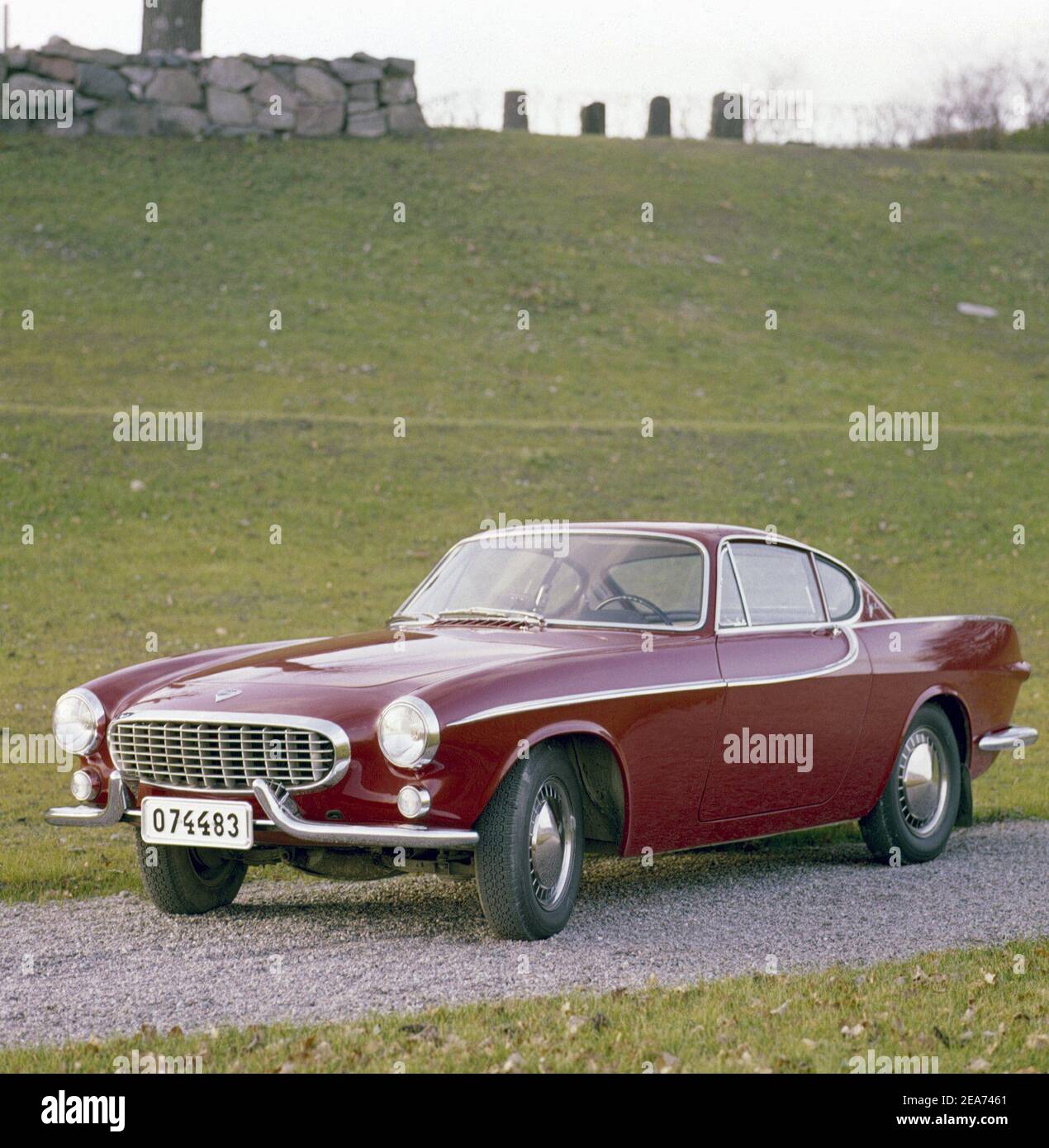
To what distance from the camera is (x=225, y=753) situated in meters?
6.11

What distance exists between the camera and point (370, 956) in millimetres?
5969

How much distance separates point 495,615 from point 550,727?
1169 millimetres

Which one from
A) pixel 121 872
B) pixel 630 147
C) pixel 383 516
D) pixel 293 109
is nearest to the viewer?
pixel 121 872

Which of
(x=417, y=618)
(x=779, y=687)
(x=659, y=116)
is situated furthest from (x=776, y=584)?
(x=659, y=116)

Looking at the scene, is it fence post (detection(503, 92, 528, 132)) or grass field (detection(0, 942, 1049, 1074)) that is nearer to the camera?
grass field (detection(0, 942, 1049, 1074))

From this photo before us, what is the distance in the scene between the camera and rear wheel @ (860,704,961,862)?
802 centimetres

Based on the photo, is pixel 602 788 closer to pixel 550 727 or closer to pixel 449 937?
pixel 550 727

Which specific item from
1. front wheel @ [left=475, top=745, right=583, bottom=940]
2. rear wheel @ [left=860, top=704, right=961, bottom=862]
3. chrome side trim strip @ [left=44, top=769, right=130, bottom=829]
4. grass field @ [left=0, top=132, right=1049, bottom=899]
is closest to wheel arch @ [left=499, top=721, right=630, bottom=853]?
front wheel @ [left=475, top=745, right=583, bottom=940]

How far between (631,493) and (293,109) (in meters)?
17.7

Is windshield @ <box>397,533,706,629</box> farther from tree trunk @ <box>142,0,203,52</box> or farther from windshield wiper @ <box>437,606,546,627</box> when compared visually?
tree trunk @ <box>142,0,203,52</box>

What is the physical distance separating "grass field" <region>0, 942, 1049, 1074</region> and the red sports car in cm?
103
